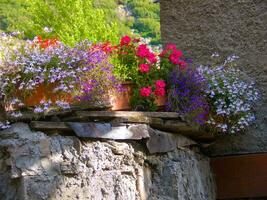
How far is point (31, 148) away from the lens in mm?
2633

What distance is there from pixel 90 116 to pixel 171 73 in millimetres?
963

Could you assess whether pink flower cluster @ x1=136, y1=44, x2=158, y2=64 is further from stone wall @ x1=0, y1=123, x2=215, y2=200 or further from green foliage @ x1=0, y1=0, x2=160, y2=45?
green foliage @ x1=0, y1=0, x2=160, y2=45

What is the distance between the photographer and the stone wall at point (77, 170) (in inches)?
103

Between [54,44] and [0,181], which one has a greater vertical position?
[54,44]

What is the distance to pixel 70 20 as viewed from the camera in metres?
10.6

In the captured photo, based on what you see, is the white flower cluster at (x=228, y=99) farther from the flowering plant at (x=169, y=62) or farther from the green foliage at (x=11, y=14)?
the green foliage at (x=11, y=14)

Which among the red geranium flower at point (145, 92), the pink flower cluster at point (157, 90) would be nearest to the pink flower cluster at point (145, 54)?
the pink flower cluster at point (157, 90)

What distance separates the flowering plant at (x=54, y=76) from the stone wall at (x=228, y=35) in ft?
5.32

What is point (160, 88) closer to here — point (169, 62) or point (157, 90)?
point (157, 90)

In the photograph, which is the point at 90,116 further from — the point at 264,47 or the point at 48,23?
the point at 48,23

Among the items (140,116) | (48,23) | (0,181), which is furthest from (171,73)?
(48,23)

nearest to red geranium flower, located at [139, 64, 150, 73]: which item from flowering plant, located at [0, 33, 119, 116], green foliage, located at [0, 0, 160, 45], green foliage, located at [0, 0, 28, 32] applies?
flowering plant, located at [0, 33, 119, 116]

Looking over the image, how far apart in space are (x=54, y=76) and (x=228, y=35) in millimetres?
2118

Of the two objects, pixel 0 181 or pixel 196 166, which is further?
pixel 196 166
